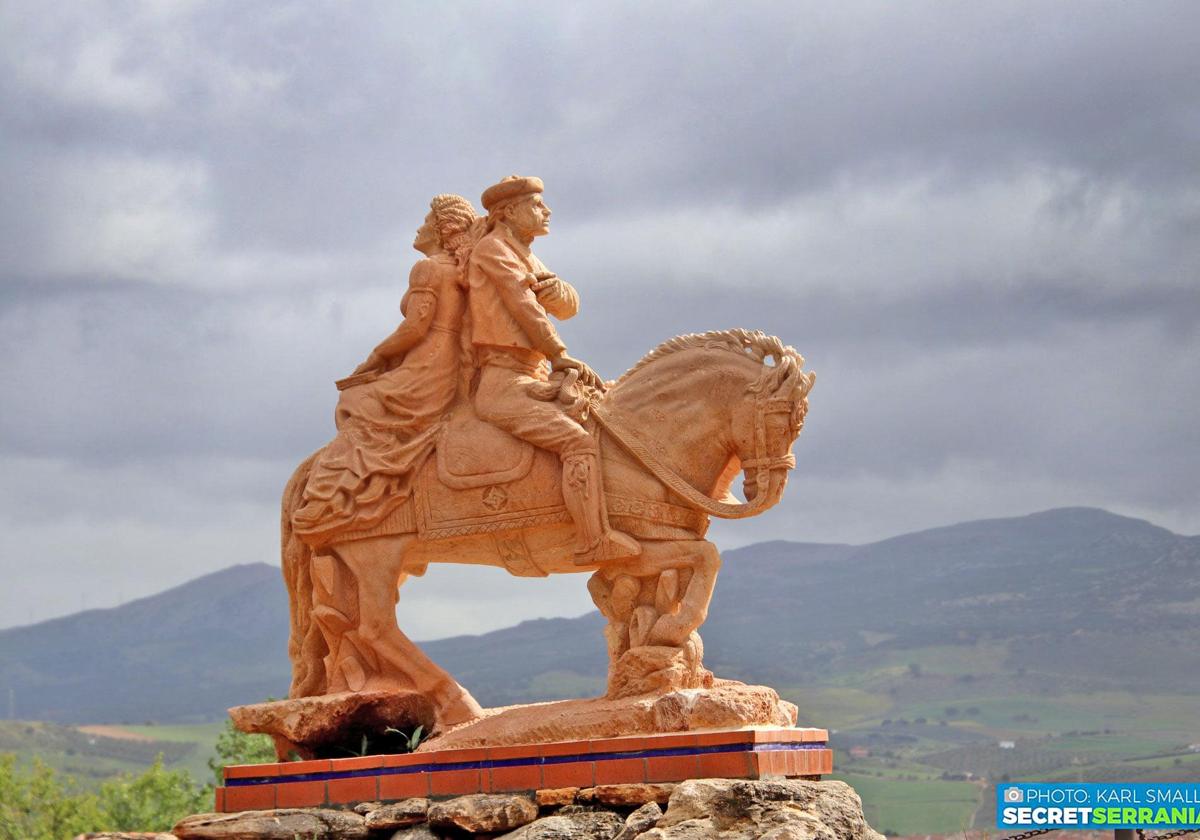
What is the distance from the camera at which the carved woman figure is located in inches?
458

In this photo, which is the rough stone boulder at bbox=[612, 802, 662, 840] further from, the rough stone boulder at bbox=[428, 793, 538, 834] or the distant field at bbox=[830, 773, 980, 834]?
the distant field at bbox=[830, 773, 980, 834]

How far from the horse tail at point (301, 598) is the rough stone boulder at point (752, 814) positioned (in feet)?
9.93

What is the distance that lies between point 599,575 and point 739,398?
4.60 feet

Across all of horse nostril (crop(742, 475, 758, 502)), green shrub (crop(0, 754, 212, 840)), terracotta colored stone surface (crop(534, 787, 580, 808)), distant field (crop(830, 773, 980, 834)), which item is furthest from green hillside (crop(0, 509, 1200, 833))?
terracotta colored stone surface (crop(534, 787, 580, 808))

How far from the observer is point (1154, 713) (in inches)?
1964

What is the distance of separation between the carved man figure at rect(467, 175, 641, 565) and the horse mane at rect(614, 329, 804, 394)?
48 centimetres

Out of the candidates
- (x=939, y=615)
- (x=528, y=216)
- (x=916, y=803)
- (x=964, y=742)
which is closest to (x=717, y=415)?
(x=528, y=216)

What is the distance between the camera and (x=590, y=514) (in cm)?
1116

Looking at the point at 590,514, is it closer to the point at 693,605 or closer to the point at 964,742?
the point at 693,605

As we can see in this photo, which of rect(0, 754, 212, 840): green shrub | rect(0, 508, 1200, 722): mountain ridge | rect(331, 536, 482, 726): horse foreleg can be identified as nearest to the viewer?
rect(331, 536, 482, 726): horse foreleg

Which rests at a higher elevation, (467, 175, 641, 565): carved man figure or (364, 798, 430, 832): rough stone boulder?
(467, 175, 641, 565): carved man figure

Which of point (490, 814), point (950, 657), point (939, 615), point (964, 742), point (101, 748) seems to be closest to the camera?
point (490, 814)

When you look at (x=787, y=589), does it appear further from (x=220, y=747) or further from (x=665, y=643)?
(x=665, y=643)

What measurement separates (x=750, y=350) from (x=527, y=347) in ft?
4.63
